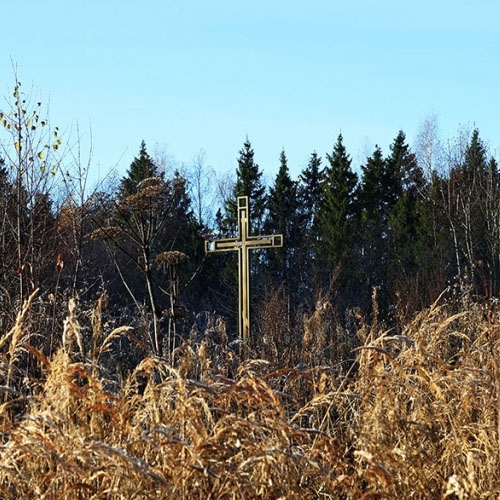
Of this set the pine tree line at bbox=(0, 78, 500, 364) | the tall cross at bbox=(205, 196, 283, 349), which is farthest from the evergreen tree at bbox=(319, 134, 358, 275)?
the tall cross at bbox=(205, 196, 283, 349)

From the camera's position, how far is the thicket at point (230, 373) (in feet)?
9.07

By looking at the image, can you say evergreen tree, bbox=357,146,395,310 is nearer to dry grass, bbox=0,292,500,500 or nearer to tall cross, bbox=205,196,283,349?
tall cross, bbox=205,196,283,349

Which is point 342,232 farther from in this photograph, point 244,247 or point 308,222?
point 244,247

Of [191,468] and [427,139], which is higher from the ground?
[427,139]

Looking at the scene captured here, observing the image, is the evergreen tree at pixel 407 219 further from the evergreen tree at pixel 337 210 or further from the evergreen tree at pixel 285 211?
the evergreen tree at pixel 285 211

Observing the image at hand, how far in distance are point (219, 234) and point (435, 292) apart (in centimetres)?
1491

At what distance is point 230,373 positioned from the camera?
7.57m

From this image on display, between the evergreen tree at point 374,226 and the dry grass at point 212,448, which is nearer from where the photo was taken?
the dry grass at point 212,448

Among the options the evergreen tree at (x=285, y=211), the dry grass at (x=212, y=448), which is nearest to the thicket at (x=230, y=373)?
the dry grass at (x=212, y=448)

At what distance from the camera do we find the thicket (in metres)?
2.77

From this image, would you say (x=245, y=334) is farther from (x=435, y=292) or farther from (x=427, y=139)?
(x=427, y=139)

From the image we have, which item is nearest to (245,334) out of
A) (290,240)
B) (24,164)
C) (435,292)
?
(24,164)

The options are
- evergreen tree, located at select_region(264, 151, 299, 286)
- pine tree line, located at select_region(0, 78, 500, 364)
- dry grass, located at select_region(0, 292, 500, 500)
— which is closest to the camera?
dry grass, located at select_region(0, 292, 500, 500)

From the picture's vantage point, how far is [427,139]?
28406mm
